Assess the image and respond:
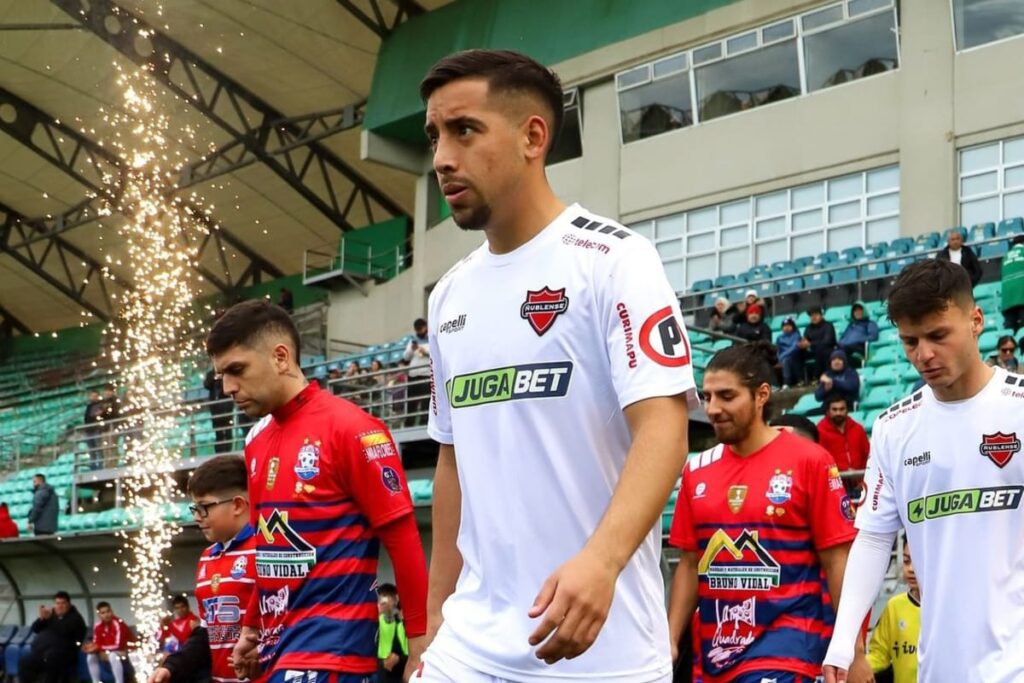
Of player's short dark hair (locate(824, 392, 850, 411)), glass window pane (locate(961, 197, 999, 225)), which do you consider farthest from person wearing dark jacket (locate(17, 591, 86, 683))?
glass window pane (locate(961, 197, 999, 225))

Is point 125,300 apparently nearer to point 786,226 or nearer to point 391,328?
point 391,328

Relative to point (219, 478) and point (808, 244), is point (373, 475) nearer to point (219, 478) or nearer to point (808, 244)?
point (219, 478)

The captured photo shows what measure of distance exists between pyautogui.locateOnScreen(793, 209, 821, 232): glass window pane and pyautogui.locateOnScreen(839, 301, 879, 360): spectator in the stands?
7.84 metres

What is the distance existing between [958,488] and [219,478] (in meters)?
3.60

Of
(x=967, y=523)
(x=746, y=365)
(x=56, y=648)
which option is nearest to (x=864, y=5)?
(x=56, y=648)

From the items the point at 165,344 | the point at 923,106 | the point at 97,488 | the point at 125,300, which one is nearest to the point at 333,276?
the point at 165,344

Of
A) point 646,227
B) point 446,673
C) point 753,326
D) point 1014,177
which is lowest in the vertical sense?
point 446,673

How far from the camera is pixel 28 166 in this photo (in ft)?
140

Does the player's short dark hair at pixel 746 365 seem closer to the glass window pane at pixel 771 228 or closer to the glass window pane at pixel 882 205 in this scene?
the glass window pane at pixel 882 205

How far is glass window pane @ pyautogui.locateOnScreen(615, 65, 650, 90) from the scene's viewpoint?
29.6 meters

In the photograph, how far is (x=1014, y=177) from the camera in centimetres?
2388

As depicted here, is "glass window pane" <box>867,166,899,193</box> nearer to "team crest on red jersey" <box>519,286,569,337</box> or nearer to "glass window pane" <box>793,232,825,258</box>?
"glass window pane" <box>793,232,825,258</box>

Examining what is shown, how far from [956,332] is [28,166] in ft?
134

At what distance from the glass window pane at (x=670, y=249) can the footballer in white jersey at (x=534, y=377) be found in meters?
25.1
